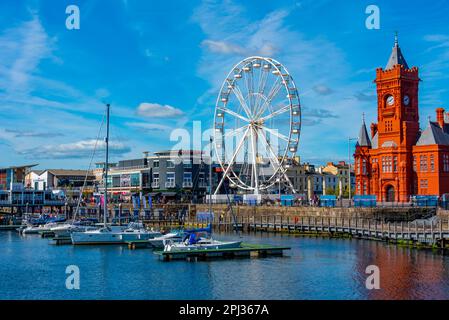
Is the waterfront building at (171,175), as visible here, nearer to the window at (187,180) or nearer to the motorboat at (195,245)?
the window at (187,180)

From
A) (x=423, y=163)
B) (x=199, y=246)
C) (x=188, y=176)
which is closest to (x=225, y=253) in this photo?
(x=199, y=246)

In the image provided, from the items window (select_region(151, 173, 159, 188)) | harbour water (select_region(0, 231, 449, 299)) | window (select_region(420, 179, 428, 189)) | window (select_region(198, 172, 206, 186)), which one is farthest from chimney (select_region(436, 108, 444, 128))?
window (select_region(151, 173, 159, 188))

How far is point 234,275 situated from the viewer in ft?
155

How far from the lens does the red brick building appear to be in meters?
89.2

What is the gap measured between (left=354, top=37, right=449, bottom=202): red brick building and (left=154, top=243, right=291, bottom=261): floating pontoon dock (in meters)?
38.8

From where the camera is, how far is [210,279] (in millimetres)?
45344

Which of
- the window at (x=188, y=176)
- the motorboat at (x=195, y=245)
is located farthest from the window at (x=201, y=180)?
the motorboat at (x=195, y=245)

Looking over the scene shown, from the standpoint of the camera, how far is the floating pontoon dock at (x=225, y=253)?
55969 mm

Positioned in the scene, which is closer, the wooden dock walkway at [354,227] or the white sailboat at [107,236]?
the wooden dock walkway at [354,227]

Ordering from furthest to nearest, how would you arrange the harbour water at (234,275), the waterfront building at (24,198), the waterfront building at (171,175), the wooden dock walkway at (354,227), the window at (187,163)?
the window at (187,163), the waterfront building at (171,175), the waterfront building at (24,198), the wooden dock walkway at (354,227), the harbour water at (234,275)

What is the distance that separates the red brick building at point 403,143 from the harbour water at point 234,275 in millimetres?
28359

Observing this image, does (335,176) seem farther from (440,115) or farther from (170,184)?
(440,115)

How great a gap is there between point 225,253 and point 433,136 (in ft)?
153
